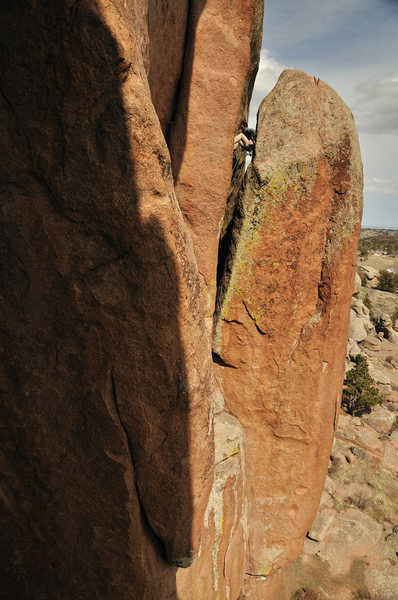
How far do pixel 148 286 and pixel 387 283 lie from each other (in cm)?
3454

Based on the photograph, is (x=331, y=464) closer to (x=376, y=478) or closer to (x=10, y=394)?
(x=376, y=478)

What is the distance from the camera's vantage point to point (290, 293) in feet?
15.3

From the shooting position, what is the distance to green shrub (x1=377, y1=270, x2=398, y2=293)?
1254 inches

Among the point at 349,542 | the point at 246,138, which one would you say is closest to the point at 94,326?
the point at 246,138

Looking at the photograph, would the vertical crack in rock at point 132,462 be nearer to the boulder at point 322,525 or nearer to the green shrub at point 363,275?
the boulder at point 322,525

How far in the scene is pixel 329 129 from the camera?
14.5 feet

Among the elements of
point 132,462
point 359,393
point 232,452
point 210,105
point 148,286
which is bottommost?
point 359,393

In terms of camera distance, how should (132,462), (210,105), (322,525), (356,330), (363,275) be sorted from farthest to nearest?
1. (363,275)
2. (356,330)
3. (322,525)
4. (210,105)
5. (132,462)

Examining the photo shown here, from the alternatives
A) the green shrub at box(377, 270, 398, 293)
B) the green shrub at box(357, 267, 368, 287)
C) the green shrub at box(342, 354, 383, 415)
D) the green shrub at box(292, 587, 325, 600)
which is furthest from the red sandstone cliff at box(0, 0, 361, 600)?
the green shrub at box(357, 267, 368, 287)

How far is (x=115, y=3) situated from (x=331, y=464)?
35.0 feet

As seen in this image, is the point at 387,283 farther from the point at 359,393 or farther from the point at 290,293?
the point at 290,293

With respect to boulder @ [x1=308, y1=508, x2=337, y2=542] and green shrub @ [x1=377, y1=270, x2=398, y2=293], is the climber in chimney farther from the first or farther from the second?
green shrub @ [x1=377, y1=270, x2=398, y2=293]

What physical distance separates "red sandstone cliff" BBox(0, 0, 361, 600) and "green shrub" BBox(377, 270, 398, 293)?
100ft

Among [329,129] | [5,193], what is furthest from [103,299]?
[329,129]
